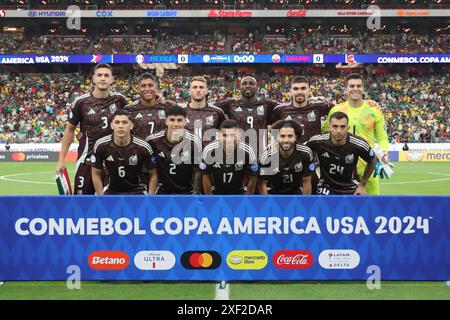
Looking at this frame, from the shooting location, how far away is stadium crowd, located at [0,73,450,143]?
35.4 m

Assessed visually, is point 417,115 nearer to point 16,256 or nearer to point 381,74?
point 381,74

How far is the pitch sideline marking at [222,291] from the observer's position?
484 cm

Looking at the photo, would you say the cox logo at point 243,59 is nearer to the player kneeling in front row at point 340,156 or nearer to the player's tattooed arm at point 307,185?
the player kneeling in front row at point 340,156

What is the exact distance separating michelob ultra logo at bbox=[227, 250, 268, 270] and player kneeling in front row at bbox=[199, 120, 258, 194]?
4.58 ft

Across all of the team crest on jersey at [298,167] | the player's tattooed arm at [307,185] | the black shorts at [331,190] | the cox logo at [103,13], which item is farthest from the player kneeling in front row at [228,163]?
the cox logo at [103,13]

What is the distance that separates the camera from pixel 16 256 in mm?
5191

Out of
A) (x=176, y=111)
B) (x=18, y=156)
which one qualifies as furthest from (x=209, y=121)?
(x=18, y=156)

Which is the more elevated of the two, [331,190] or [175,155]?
[175,155]

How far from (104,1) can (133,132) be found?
144 ft

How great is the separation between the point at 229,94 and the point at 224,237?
33.9 metres

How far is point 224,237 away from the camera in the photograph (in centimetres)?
525

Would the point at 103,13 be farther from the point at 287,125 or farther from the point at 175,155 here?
the point at 287,125

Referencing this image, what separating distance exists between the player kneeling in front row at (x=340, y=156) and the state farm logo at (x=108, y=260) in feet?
9.57

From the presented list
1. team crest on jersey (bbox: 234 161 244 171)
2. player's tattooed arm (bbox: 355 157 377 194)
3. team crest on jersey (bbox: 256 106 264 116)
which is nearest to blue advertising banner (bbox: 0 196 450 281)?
team crest on jersey (bbox: 234 161 244 171)
